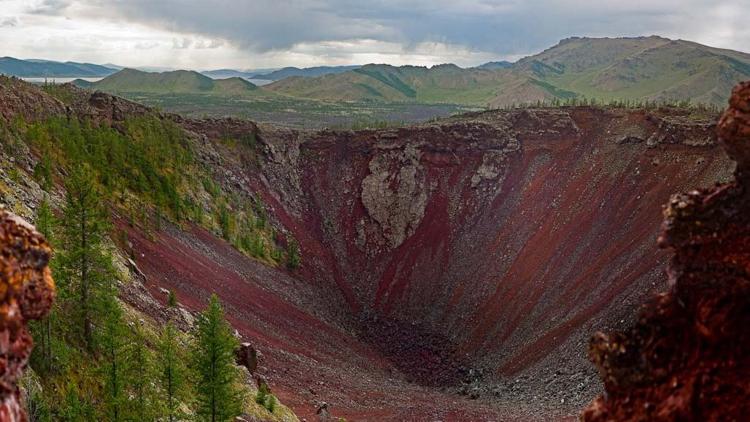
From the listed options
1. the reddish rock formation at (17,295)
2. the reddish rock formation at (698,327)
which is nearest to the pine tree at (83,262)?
the reddish rock formation at (17,295)

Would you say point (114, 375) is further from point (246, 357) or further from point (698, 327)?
point (698, 327)

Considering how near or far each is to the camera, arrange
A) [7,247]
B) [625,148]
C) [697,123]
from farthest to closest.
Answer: [625,148] → [697,123] → [7,247]

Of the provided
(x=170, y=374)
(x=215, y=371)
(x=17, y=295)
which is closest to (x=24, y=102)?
(x=170, y=374)

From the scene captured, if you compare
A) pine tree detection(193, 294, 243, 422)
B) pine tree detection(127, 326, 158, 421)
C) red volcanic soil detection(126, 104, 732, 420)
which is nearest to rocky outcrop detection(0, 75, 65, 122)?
red volcanic soil detection(126, 104, 732, 420)

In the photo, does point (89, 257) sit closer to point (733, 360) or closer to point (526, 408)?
point (733, 360)

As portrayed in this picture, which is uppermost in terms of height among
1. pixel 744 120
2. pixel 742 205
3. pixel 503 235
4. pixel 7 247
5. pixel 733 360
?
pixel 744 120

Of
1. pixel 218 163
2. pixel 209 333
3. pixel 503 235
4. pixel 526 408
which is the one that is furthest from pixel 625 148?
pixel 209 333
